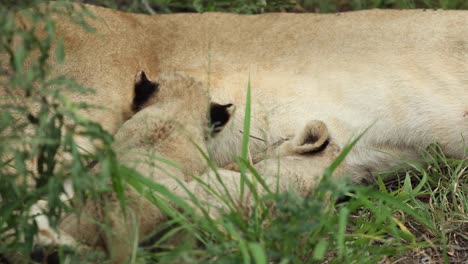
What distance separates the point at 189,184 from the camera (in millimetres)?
2852

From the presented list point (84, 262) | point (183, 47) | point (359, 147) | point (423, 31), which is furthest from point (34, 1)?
point (423, 31)

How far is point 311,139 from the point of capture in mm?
3281

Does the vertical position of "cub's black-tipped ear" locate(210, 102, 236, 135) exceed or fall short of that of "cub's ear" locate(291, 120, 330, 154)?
it exceeds it

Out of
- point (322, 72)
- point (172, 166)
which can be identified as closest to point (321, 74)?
point (322, 72)

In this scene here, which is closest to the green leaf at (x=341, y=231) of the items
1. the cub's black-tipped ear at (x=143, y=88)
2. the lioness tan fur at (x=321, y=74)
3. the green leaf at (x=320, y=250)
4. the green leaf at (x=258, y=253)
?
the green leaf at (x=320, y=250)

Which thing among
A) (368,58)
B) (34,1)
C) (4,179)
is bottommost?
(4,179)

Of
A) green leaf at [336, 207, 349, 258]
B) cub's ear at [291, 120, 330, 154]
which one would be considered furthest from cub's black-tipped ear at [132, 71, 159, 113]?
green leaf at [336, 207, 349, 258]

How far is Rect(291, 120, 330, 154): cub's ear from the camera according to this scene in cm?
316

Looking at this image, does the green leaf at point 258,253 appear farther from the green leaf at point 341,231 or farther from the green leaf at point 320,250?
the green leaf at point 341,231

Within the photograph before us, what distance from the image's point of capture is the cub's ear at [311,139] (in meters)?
3.16

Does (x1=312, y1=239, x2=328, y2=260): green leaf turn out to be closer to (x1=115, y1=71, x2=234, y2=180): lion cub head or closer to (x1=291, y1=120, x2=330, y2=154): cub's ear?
(x1=115, y1=71, x2=234, y2=180): lion cub head

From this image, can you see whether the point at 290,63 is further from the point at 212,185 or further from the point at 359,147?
the point at 212,185

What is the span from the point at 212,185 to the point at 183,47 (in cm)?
101

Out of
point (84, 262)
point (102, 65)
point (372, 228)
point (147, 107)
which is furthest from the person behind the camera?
point (102, 65)
